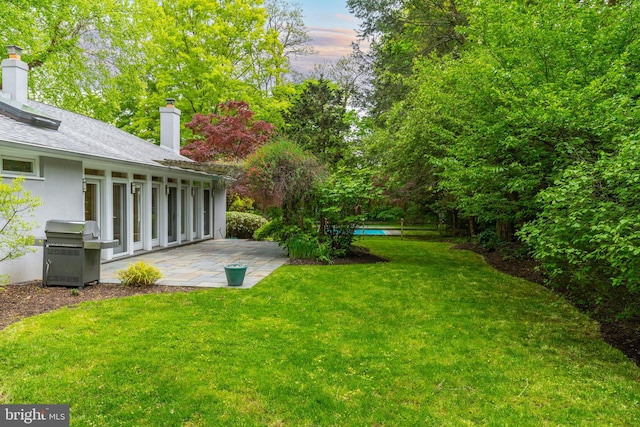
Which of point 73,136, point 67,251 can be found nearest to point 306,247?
→ point 67,251

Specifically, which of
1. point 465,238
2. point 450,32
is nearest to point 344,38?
point 450,32

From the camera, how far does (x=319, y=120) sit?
16953 millimetres

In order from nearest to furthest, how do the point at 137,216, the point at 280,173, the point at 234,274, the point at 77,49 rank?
the point at 234,274, the point at 280,173, the point at 137,216, the point at 77,49

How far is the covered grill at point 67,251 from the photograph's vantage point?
6.27 meters

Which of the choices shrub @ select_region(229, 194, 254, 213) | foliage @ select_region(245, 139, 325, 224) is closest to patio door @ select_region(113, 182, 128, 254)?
foliage @ select_region(245, 139, 325, 224)

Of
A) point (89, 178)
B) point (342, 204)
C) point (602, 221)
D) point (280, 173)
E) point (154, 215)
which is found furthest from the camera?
point (154, 215)

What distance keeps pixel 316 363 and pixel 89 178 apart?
6.93m

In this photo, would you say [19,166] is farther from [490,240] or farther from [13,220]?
[490,240]

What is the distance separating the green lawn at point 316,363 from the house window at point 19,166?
287 cm

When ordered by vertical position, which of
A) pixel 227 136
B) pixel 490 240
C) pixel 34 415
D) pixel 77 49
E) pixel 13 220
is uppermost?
pixel 77 49

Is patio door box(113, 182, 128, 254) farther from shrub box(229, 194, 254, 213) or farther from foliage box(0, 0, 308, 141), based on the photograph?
shrub box(229, 194, 254, 213)

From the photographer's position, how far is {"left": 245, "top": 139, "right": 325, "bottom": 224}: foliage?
957 centimetres

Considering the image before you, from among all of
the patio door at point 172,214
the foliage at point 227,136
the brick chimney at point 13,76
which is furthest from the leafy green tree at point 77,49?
the patio door at point 172,214

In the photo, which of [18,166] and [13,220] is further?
[18,166]
